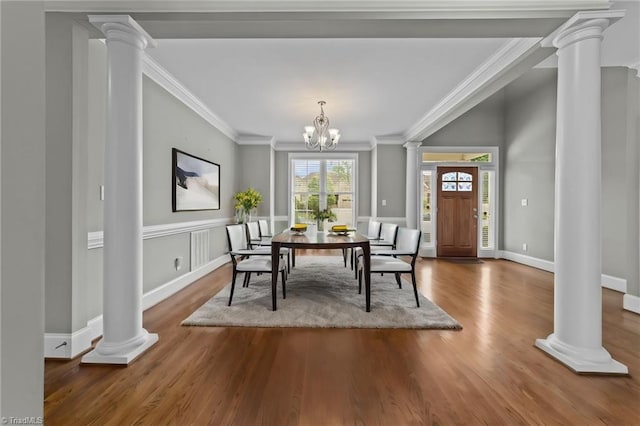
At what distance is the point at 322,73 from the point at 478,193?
4591mm

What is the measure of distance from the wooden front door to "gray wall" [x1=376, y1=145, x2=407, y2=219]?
2.58ft

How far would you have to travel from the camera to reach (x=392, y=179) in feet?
21.9

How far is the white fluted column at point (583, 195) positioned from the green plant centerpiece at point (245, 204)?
501 centimetres

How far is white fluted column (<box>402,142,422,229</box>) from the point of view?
→ 6.23 meters

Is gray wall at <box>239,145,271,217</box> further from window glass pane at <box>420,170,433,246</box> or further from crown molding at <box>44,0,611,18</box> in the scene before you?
crown molding at <box>44,0,611,18</box>

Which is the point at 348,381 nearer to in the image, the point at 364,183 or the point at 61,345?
the point at 61,345

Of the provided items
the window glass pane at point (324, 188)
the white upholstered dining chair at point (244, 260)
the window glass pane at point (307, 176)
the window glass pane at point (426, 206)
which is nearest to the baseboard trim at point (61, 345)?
the white upholstered dining chair at point (244, 260)

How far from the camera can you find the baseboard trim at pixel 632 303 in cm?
301

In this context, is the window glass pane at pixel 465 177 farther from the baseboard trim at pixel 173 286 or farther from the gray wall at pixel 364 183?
the baseboard trim at pixel 173 286

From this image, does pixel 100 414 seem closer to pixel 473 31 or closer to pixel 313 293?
pixel 313 293

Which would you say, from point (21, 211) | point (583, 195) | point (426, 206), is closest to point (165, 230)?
point (21, 211)

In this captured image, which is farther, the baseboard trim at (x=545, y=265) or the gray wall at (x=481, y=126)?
the gray wall at (x=481, y=126)

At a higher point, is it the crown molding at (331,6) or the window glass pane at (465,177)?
the crown molding at (331,6)

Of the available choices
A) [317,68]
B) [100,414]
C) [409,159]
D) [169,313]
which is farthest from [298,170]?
[100,414]
